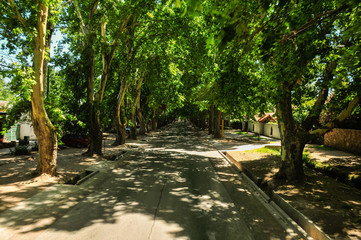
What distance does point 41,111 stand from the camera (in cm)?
842

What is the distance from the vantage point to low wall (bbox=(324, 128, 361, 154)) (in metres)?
16.0

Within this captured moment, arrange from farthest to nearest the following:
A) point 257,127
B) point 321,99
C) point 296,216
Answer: point 257,127, point 321,99, point 296,216

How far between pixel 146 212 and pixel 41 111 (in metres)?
5.96

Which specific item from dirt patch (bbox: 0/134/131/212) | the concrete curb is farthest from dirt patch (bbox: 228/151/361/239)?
dirt patch (bbox: 0/134/131/212)

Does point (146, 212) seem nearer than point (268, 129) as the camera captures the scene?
Yes

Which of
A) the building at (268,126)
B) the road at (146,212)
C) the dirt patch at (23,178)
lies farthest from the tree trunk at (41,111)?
the building at (268,126)

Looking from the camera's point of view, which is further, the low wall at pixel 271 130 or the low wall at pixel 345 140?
the low wall at pixel 271 130

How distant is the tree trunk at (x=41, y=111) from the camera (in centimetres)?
815

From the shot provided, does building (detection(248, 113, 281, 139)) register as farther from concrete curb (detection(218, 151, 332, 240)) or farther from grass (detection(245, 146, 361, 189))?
concrete curb (detection(218, 151, 332, 240))

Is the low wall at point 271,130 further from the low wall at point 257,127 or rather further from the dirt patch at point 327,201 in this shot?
the dirt patch at point 327,201

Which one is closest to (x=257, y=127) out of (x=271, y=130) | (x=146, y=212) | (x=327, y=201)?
(x=271, y=130)

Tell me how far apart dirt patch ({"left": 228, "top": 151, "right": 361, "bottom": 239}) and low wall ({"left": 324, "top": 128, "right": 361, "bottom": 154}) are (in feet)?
29.2

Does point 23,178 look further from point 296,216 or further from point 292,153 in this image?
point 292,153

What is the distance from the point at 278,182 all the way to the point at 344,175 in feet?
11.1
